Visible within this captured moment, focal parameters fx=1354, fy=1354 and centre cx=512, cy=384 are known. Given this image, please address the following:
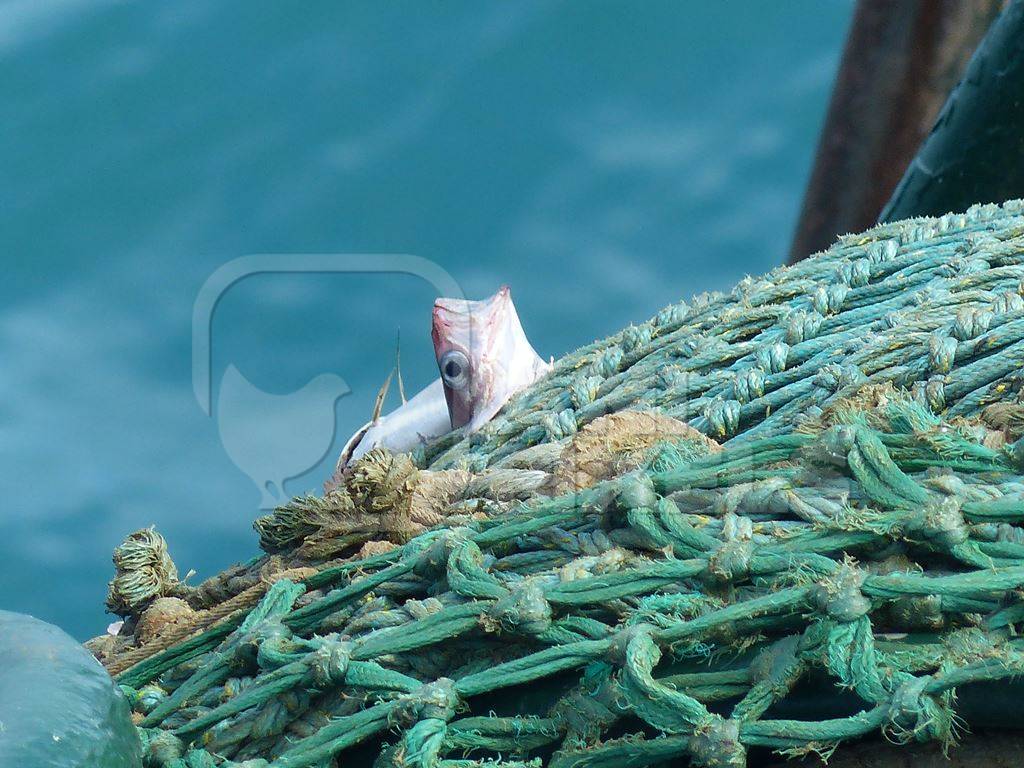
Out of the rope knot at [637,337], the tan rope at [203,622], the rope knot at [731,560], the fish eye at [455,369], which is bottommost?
the rope knot at [731,560]

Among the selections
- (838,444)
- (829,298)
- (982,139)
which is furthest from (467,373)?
(982,139)

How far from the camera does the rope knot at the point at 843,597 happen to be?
74cm

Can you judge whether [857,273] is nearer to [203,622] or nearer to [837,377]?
[837,377]

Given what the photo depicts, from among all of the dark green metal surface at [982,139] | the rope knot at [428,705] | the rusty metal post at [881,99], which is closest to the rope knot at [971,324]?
the rope knot at [428,705]

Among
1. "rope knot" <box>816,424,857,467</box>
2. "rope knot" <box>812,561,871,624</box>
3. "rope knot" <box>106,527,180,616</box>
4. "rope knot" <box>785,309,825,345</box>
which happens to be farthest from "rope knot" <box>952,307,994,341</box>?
"rope knot" <box>106,527,180,616</box>

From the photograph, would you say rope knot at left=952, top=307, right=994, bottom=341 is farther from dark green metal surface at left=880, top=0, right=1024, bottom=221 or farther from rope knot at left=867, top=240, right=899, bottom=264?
dark green metal surface at left=880, top=0, right=1024, bottom=221

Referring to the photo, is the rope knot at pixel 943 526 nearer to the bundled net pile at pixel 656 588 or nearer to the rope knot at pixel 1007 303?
the bundled net pile at pixel 656 588

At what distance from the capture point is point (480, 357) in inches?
59.4

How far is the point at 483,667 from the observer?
832 millimetres

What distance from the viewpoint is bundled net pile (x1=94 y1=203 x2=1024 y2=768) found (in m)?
0.74

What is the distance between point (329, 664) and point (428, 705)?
0.27 ft

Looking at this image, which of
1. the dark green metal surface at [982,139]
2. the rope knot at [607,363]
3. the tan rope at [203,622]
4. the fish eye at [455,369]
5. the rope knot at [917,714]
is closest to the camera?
the rope knot at [917,714]

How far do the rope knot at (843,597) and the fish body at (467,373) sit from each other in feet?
2.39

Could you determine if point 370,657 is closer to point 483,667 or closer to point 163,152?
point 483,667
